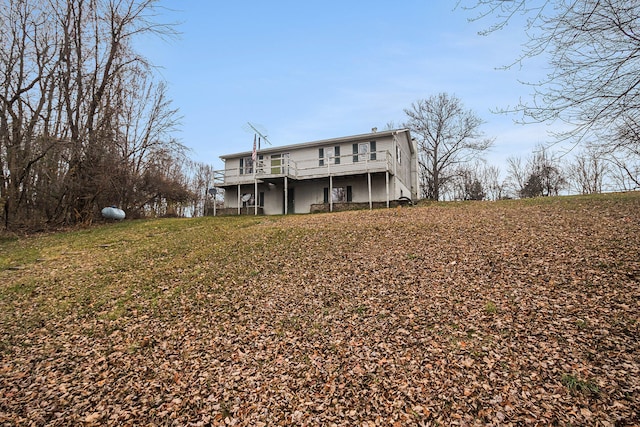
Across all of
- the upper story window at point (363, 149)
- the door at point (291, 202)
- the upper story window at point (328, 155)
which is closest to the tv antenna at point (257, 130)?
the door at point (291, 202)

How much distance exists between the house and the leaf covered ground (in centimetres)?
1057

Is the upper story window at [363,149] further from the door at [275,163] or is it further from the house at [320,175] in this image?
the door at [275,163]

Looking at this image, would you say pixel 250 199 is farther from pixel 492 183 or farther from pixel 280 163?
pixel 492 183

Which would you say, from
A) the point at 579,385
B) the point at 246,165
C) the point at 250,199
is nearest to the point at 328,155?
the point at 246,165

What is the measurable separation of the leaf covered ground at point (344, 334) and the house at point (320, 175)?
34.7 ft

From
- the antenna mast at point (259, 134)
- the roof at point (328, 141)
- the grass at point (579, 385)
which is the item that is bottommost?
the grass at point (579, 385)

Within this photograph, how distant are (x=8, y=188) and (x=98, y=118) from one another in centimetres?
657

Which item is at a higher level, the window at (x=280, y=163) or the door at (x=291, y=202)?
the window at (x=280, y=163)

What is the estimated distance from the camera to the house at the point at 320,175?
21094 mm

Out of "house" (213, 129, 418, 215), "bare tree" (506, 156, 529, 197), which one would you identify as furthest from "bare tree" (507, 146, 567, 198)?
"house" (213, 129, 418, 215)

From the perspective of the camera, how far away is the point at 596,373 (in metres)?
4.16

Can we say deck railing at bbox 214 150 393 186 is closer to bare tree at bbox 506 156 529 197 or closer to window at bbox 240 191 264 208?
window at bbox 240 191 264 208

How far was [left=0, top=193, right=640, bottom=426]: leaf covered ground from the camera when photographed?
13.7 ft

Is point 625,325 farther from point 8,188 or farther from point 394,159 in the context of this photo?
point 8,188
